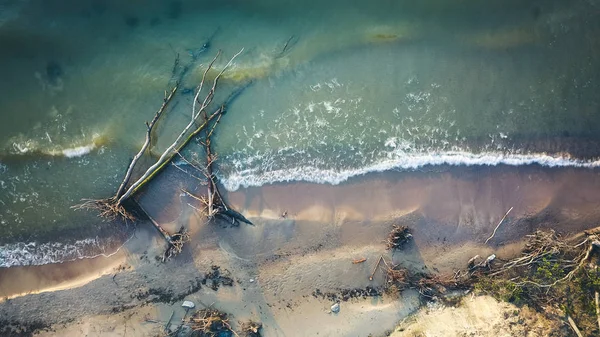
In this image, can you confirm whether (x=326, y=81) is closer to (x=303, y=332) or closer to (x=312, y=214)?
(x=312, y=214)

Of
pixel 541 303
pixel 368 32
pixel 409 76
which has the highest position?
pixel 368 32

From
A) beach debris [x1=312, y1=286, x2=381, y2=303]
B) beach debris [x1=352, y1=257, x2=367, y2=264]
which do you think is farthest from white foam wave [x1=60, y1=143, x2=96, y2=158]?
beach debris [x1=352, y1=257, x2=367, y2=264]

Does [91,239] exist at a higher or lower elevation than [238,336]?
higher

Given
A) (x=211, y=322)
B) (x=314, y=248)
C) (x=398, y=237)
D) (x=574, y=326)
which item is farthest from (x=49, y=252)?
(x=574, y=326)

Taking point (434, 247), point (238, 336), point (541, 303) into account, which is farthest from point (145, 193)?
point (541, 303)

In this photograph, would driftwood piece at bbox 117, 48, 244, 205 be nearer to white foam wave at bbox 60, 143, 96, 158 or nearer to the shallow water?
the shallow water

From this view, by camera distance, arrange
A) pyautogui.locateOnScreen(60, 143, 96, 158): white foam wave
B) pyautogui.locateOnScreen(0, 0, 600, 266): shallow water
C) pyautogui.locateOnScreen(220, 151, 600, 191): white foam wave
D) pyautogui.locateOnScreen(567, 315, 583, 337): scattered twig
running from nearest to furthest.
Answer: pyautogui.locateOnScreen(567, 315, 583, 337): scattered twig < pyautogui.locateOnScreen(220, 151, 600, 191): white foam wave < pyautogui.locateOnScreen(0, 0, 600, 266): shallow water < pyautogui.locateOnScreen(60, 143, 96, 158): white foam wave

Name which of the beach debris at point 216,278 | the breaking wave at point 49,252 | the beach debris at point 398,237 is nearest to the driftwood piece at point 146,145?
the breaking wave at point 49,252
